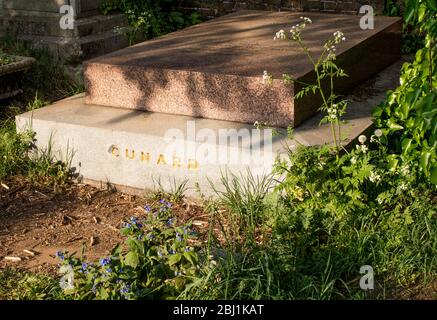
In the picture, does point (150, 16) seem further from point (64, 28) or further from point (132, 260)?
point (132, 260)

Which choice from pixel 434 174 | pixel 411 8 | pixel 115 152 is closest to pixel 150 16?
pixel 115 152

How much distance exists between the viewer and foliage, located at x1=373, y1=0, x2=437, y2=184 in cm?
413

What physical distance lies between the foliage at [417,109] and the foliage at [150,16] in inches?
136

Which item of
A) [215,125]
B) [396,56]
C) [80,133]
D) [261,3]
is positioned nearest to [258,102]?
[215,125]

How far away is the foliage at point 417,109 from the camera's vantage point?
4.13 meters

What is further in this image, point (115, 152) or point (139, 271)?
point (115, 152)

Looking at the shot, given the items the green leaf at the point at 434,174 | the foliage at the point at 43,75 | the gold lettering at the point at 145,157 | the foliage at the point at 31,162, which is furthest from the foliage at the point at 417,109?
the foliage at the point at 43,75

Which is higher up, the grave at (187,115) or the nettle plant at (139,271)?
the grave at (187,115)

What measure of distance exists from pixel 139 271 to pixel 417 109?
66.4 inches

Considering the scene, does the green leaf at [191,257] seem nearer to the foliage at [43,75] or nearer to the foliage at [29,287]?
the foliage at [29,287]

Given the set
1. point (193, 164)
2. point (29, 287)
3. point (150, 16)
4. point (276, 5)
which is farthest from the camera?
point (276, 5)

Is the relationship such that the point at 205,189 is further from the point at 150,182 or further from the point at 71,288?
the point at 71,288

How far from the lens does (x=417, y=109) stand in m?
4.19
